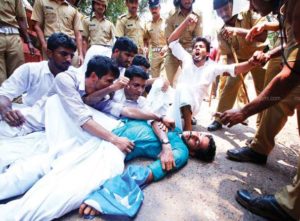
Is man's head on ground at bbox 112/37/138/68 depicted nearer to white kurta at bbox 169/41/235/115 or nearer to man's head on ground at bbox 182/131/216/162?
white kurta at bbox 169/41/235/115

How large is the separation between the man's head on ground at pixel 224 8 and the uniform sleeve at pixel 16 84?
8.73ft

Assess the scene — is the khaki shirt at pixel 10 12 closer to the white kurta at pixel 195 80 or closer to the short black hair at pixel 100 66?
the short black hair at pixel 100 66

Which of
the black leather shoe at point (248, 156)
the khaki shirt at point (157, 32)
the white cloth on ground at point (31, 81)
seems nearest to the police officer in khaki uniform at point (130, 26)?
the khaki shirt at point (157, 32)

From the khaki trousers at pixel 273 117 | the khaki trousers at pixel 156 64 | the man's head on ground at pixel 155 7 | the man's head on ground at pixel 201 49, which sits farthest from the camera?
the khaki trousers at pixel 156 64

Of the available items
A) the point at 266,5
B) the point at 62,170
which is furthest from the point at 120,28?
the point at 62,170

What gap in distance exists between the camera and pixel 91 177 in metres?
2.14

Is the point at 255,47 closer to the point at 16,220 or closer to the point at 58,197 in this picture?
the point at 58,197

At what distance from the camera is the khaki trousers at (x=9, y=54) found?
3.66 meters

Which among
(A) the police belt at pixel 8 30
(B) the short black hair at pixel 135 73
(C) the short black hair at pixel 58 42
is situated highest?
(A) the police belt at pixel 8 30

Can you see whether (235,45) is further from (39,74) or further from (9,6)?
(9,6)

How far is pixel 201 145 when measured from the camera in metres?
2.91

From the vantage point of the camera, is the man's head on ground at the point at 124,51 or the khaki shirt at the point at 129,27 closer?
the man's head on ground at the point at 124,51

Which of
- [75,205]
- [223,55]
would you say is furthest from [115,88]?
[223,55]

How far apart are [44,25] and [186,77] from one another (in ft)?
8.37
